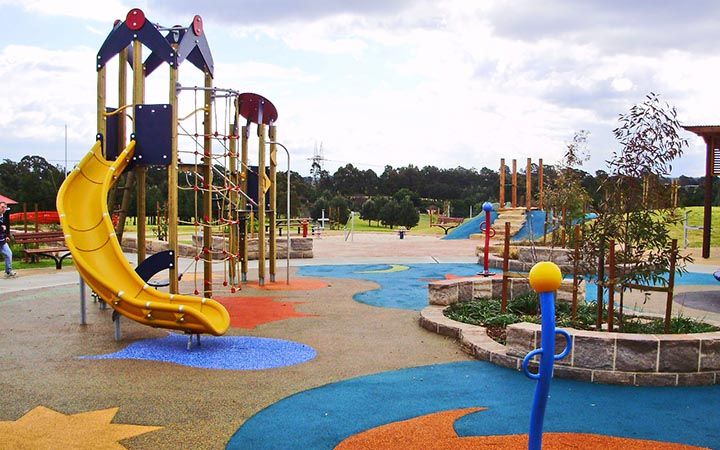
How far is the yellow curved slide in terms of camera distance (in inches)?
269

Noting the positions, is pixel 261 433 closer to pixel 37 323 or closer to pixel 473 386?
pixel 473 386

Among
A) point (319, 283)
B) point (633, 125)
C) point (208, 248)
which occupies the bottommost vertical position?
point (319, 283)

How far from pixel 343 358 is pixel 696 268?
531 inches

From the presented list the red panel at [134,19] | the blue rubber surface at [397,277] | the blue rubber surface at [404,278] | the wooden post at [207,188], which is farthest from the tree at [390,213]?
the red panel at [134,19]

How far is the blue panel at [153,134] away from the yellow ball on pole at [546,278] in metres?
5.85

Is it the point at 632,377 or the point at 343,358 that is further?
the point at 343,358

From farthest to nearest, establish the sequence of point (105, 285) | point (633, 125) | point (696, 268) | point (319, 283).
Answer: point (696, 268), point (319, 283), point (105, 285), point (633, 125)

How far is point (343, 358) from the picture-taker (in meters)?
6.66

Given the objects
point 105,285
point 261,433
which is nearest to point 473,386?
point 261,433

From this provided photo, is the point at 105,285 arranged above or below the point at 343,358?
Answer: above

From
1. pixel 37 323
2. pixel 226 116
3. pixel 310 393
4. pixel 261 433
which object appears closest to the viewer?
pixel 261 433

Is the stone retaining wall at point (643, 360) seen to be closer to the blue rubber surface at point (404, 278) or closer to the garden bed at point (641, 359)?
the garden bed at point (641, 359)

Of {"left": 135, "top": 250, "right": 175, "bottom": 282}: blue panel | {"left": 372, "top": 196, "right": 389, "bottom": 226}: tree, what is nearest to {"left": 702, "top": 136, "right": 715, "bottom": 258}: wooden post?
{"left": 135, "top": 250, "right": 175, "bottom": 282}: blue panel

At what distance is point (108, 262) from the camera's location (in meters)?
7.29
